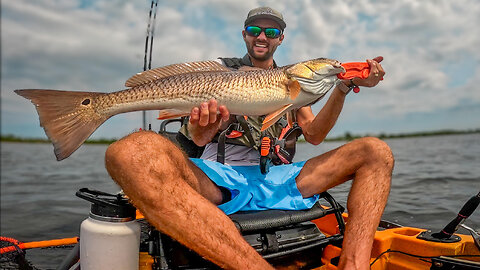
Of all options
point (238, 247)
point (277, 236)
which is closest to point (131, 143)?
point (238, 247)

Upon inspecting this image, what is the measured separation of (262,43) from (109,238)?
257 cm

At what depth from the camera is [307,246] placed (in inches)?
121

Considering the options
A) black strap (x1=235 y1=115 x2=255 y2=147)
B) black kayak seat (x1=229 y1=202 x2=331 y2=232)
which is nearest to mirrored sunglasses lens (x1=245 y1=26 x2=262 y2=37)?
black strap (x1=235 y1=115 x2=255 y2=147)

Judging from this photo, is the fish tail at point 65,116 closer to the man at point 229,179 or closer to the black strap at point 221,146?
the man at point 229,179

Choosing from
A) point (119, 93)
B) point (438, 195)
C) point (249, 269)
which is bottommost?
point (438, 195)

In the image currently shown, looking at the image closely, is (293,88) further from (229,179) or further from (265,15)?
(265,15)

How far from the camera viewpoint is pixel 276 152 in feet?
12.6

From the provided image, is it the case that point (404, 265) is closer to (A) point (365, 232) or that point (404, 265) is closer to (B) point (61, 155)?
(A) point (365, 232)

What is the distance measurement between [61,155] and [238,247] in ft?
4.54

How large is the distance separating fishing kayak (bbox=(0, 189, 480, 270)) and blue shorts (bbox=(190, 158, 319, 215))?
107 millimetres

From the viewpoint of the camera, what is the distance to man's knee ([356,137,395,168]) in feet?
10.4

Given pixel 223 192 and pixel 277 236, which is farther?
pixel 223 192

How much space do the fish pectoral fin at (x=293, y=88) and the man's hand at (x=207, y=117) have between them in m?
0.55

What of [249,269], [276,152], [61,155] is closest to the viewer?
[249,269]
